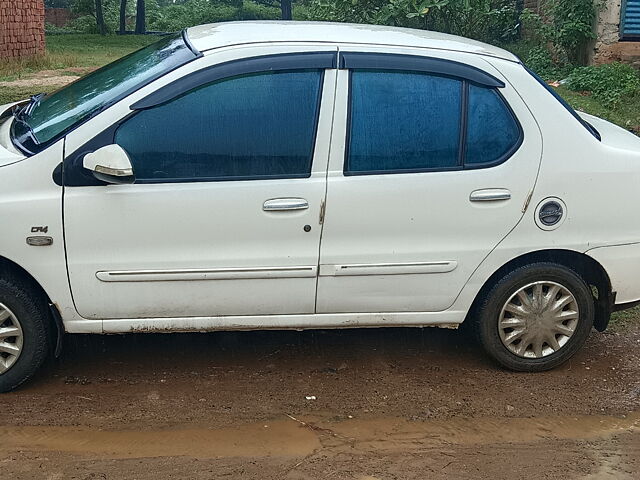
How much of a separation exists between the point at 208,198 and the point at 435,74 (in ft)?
4.45

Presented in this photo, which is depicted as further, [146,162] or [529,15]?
[529,15]

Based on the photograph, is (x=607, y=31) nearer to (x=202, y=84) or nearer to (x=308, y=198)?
(x=308, y=198)

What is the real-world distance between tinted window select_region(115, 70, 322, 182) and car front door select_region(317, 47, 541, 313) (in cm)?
20

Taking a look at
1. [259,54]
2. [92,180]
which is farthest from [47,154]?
[259,54]

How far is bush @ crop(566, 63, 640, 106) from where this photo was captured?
10.7 metres

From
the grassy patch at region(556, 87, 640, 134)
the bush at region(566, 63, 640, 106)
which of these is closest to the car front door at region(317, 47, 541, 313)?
the grassy patch at region(556, 87, 640, 134)

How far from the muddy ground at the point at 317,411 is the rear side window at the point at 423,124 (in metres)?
1.23

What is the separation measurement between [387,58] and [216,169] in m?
1.06

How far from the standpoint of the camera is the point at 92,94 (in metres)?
4.46

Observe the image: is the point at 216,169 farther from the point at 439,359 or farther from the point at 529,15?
the point at 529,15

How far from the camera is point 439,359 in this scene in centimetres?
488

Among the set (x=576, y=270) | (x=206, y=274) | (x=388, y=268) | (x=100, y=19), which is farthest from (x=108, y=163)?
(x=100, y=19)

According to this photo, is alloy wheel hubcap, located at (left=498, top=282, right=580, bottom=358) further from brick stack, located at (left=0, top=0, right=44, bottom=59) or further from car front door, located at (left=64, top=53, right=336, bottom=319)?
brick stack, located at (left=0, top=0, right=44, bottom=59)

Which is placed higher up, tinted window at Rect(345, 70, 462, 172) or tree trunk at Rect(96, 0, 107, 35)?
tinted window at Rect(345, 70, 462, 172)
